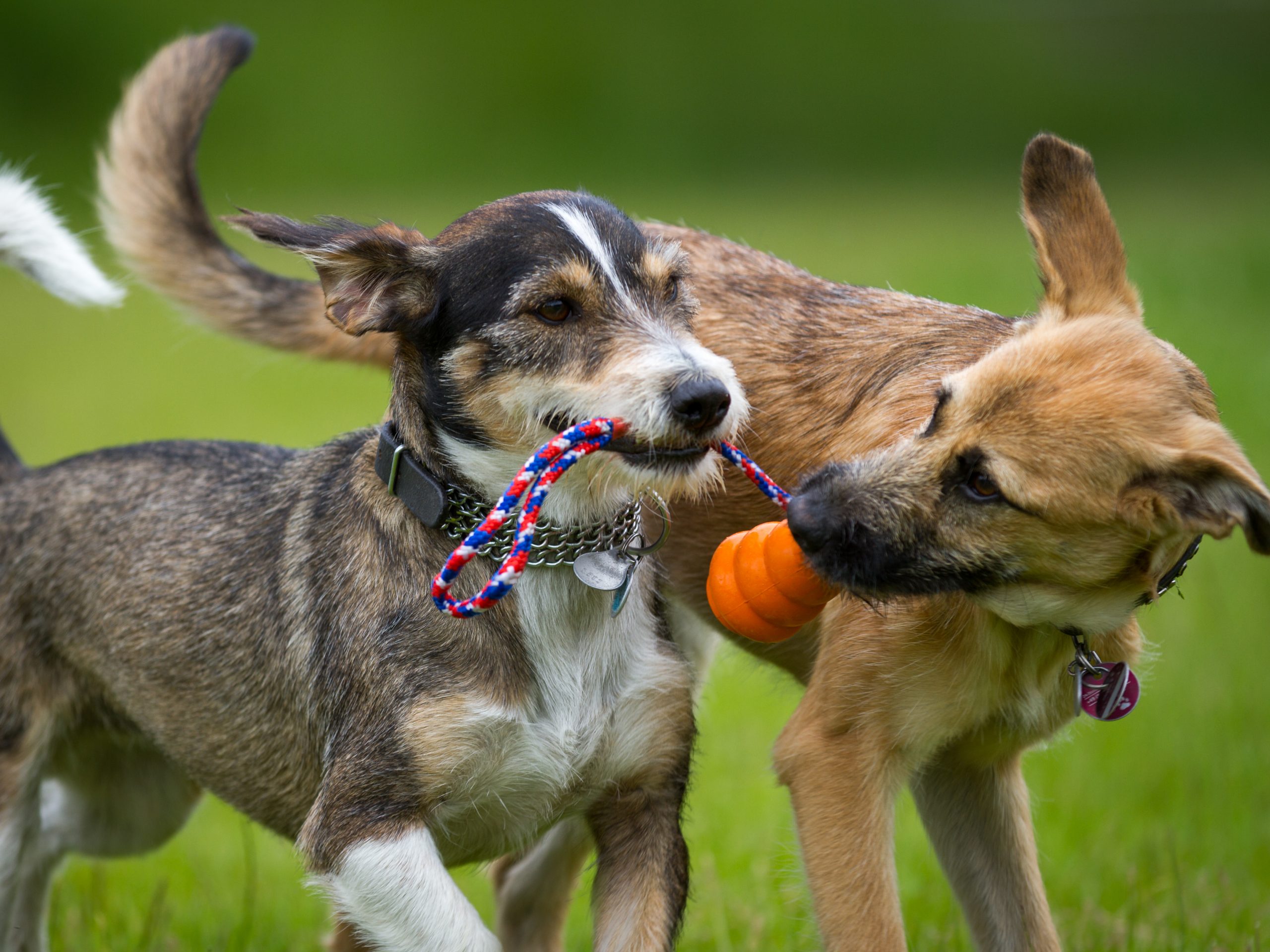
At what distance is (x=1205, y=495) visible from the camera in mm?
3117

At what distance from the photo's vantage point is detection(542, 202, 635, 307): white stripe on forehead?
147 inches

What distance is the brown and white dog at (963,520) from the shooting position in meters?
3.28

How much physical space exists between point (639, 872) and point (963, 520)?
4.26ft

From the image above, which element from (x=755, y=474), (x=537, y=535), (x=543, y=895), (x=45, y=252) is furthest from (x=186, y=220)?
(x=543, y=895)

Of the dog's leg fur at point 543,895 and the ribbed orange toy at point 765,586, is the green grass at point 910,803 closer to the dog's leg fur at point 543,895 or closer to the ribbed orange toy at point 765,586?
the dog's leg fur at point 543,895

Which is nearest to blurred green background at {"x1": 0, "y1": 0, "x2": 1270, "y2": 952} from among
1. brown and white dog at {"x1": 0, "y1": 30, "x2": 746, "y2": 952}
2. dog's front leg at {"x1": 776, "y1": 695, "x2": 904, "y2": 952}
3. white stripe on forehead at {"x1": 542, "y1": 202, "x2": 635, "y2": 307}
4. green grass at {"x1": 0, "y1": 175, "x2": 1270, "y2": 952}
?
green grass at {"x1": 0, "y1": 175, "x2": 1270, "y2": 952}

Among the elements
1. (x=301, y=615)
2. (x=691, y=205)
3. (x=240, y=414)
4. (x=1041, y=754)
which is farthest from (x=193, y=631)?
(x=691, y=205)

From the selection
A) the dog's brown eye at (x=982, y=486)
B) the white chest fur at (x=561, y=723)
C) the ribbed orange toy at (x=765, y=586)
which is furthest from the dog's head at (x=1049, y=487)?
the white chest fur at (x=561, y=723)

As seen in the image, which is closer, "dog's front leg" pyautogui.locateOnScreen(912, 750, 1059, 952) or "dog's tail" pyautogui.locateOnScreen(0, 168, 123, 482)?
"dog's front leg" pyautogui.locateOnScreen(912, 750, 1059, 952)

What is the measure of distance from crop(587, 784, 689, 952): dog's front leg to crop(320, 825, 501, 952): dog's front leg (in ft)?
1.16

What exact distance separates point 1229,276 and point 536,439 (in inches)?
556

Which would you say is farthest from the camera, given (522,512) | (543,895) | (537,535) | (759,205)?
(759,205)

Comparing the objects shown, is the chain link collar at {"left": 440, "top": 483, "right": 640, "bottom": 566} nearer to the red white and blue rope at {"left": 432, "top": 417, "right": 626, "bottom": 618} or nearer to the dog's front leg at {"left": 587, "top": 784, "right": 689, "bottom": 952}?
the red white and blue rope at {"left": 432, "top": 417, "right": 626, "bottom": 618}

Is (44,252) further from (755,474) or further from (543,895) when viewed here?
(543,895)
